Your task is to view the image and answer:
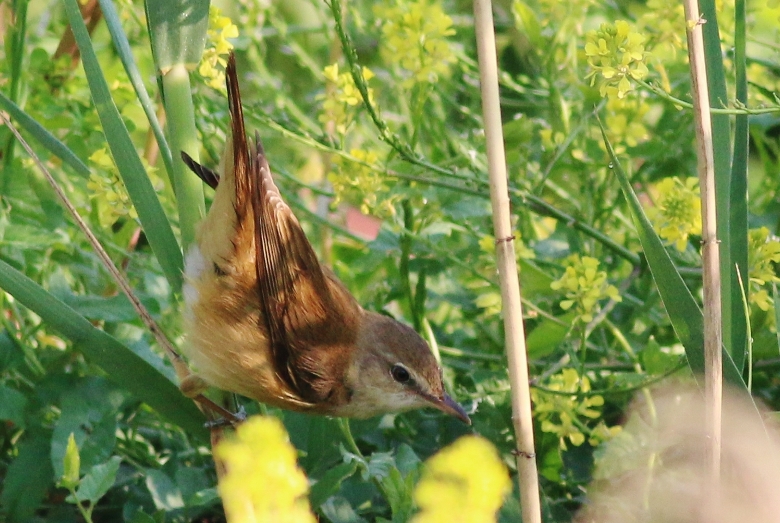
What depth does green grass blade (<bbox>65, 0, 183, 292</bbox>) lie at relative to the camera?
1.76 metres

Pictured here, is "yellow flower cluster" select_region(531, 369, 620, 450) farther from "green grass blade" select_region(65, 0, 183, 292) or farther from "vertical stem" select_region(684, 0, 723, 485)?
"green grass blade" select_region(65, 0, 183, 292)

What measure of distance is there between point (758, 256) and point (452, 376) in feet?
2.87

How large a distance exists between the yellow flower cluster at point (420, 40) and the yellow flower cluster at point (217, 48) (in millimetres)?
390

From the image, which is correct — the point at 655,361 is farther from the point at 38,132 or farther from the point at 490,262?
the point at 38,132

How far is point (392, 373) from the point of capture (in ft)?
7.47

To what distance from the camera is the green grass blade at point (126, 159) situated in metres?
1.76

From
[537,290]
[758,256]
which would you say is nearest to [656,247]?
[758,256]

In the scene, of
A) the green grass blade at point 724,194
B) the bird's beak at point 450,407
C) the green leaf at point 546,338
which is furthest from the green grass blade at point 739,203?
the bird's beak at point 450,407

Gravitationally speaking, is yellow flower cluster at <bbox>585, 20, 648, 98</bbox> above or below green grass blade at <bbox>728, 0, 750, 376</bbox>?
above

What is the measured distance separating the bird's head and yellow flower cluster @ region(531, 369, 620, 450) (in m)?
0.17

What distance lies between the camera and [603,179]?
240 cm

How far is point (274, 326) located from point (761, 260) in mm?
1045

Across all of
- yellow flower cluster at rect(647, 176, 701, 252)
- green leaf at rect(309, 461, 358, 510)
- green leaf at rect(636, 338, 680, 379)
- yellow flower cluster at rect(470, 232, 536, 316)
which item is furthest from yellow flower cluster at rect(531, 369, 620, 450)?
green leaf at rect(309, 461, 358, 510)

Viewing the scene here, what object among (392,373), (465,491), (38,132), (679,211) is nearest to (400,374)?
(392,373)
